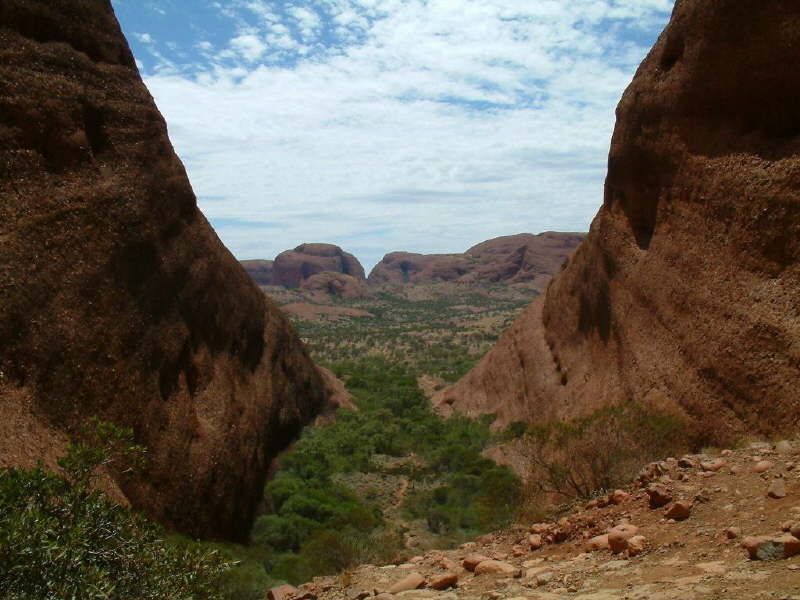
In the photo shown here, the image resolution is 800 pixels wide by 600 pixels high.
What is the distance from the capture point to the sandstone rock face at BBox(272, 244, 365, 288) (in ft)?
500

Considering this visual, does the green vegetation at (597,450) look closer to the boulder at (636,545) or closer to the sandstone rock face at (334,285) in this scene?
the boulder at (636,545)

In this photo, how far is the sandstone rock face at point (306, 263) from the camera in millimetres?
152250

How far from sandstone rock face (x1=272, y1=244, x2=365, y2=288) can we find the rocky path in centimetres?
14099

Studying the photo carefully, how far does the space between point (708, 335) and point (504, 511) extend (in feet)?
16.3

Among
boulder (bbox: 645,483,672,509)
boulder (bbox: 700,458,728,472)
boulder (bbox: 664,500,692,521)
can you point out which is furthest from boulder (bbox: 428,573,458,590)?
boulder (bbox: 700,458,728,472)

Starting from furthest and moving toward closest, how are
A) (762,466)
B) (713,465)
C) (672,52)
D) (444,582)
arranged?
1. (672,52)
2. (713,465)
3. (762,466)
4. (444,582)

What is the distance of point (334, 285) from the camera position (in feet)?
455

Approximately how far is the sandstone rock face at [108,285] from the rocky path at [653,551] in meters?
5.15

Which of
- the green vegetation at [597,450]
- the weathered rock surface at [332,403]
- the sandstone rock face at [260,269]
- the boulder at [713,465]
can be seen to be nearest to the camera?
the boulder at [713,465]

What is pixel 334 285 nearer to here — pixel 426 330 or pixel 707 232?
pixel 426 330

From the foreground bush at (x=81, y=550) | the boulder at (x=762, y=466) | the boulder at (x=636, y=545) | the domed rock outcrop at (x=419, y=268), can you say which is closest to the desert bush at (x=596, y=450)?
the boulder at (x=762, y=466)

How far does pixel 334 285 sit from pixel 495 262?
35597mm

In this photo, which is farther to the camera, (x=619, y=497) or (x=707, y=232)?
(x=707, y=232)

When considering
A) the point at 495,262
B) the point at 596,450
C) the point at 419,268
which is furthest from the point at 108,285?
the point at 419,268
